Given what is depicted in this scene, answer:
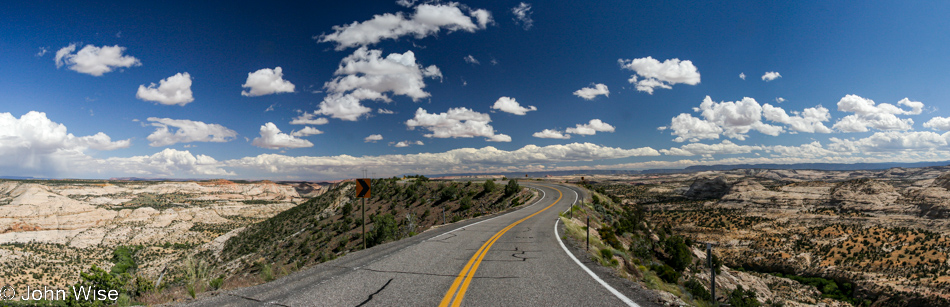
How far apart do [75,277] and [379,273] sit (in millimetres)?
84458

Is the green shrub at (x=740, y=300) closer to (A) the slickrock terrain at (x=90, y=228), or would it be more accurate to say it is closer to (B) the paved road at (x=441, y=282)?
(B) the paved road at (x=441, y=282)

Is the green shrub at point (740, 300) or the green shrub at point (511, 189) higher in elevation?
the green shrub at point (511, 189)

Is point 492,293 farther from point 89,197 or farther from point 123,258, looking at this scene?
point 89,197

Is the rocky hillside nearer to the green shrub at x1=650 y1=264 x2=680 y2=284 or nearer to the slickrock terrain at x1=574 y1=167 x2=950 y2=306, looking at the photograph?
the green shrub at x1=650 y1=264 x2=680 y2=284

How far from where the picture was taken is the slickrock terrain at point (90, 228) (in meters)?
64.4

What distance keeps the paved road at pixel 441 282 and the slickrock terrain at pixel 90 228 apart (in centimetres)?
6259

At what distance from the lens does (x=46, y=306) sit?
16.3 ft

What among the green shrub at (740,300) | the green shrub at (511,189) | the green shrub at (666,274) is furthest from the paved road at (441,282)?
the green shrub at (511,189)

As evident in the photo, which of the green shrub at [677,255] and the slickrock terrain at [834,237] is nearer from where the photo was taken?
the green shrub at [677,255]

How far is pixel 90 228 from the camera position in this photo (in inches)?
3634

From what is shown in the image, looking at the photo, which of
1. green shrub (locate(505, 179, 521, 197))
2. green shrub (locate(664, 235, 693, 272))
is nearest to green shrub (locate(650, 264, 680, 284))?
green shrub (locate(664, 235, 693, 272))

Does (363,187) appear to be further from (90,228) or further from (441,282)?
(90,228)

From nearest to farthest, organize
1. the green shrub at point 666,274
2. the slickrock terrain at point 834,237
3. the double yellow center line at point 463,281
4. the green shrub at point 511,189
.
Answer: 1. the double yellow center line at point 463,281
2. the green shrub at point 666,274
3. the slickrock terrain at point 834,237
4. the green shrub at point 511,189

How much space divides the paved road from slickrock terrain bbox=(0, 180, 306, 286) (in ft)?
205
